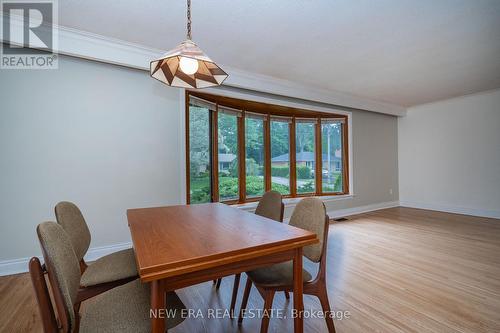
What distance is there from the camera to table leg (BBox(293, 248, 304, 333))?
3.85 feet

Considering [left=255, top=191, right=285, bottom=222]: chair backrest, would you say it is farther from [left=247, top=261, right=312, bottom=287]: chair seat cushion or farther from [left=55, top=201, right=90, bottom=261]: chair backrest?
[left=55, top=201, right=90, bottom=261]: chair backrest

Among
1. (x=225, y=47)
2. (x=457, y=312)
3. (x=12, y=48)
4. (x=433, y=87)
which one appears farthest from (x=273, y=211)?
(x=433, y=87)

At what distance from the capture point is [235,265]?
102cm

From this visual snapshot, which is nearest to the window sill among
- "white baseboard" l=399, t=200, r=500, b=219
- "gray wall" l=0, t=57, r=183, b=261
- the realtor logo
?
"gray wall" l=0, t=57, r=183, b=261

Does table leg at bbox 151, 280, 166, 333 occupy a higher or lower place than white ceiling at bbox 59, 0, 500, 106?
lower

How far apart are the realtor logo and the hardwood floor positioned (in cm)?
220

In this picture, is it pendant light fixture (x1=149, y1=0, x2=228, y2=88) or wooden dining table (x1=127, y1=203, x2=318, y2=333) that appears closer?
wooden dining table (x1=127, y1=203, x2=318, y2=333)

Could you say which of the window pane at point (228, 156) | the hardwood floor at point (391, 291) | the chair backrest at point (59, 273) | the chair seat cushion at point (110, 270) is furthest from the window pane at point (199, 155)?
the chair backrest at point (59, 273)

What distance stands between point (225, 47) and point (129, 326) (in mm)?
2759

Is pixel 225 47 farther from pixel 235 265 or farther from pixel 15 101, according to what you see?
pixel 235 265

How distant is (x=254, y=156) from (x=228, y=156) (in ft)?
1.85

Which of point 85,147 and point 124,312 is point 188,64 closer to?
point 124,312

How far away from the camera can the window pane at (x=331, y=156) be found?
4.98 m

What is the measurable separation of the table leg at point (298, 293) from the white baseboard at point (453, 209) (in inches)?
218
